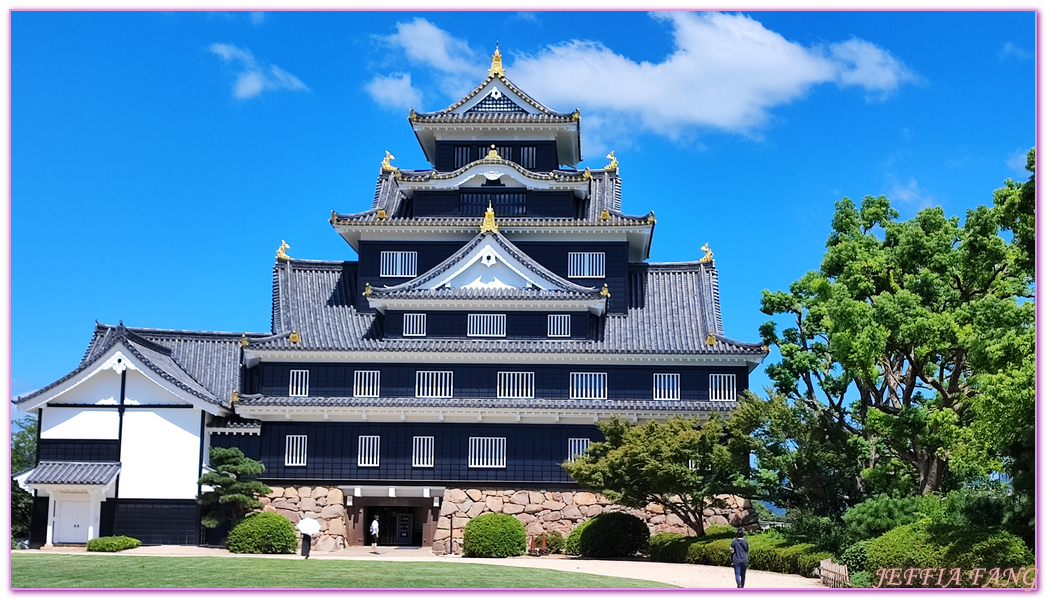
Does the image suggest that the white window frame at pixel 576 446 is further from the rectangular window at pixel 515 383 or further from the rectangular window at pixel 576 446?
the rectangular window at pixel 515 383

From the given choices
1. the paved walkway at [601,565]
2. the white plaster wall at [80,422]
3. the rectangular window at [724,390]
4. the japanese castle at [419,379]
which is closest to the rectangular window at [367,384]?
the japanese castle at [419,379]

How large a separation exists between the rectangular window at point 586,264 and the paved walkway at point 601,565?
12.0m

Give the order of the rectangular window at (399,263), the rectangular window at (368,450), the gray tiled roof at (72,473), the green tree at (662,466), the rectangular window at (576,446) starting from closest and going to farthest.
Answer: the green tree at (662,466) → the gray tiled roof at (72,473) → the rectangular window at (576,446) → the rectangular window at (368,450) → the rectangular window at (399,263)

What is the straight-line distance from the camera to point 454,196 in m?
45.3

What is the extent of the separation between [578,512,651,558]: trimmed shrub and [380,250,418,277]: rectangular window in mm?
13456

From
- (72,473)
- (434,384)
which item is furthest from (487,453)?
(72,473)

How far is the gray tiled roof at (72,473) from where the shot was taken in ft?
121

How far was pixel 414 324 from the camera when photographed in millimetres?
42250

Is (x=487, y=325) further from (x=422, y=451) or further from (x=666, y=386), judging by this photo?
(x=666, y=386)

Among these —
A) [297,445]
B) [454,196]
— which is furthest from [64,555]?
[454,196]

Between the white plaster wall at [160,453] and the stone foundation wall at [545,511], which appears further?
the stone foundation wall at [545,511]

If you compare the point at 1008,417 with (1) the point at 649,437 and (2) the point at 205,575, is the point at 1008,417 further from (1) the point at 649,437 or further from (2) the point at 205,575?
(2) the point at 205,575

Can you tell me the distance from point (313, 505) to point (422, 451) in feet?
13.5

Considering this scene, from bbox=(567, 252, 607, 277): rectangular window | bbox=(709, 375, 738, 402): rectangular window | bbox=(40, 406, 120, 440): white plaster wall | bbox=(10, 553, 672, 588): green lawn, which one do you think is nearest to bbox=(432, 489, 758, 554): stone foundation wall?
bbox=(709, 375, 738, 402): rectangular window
